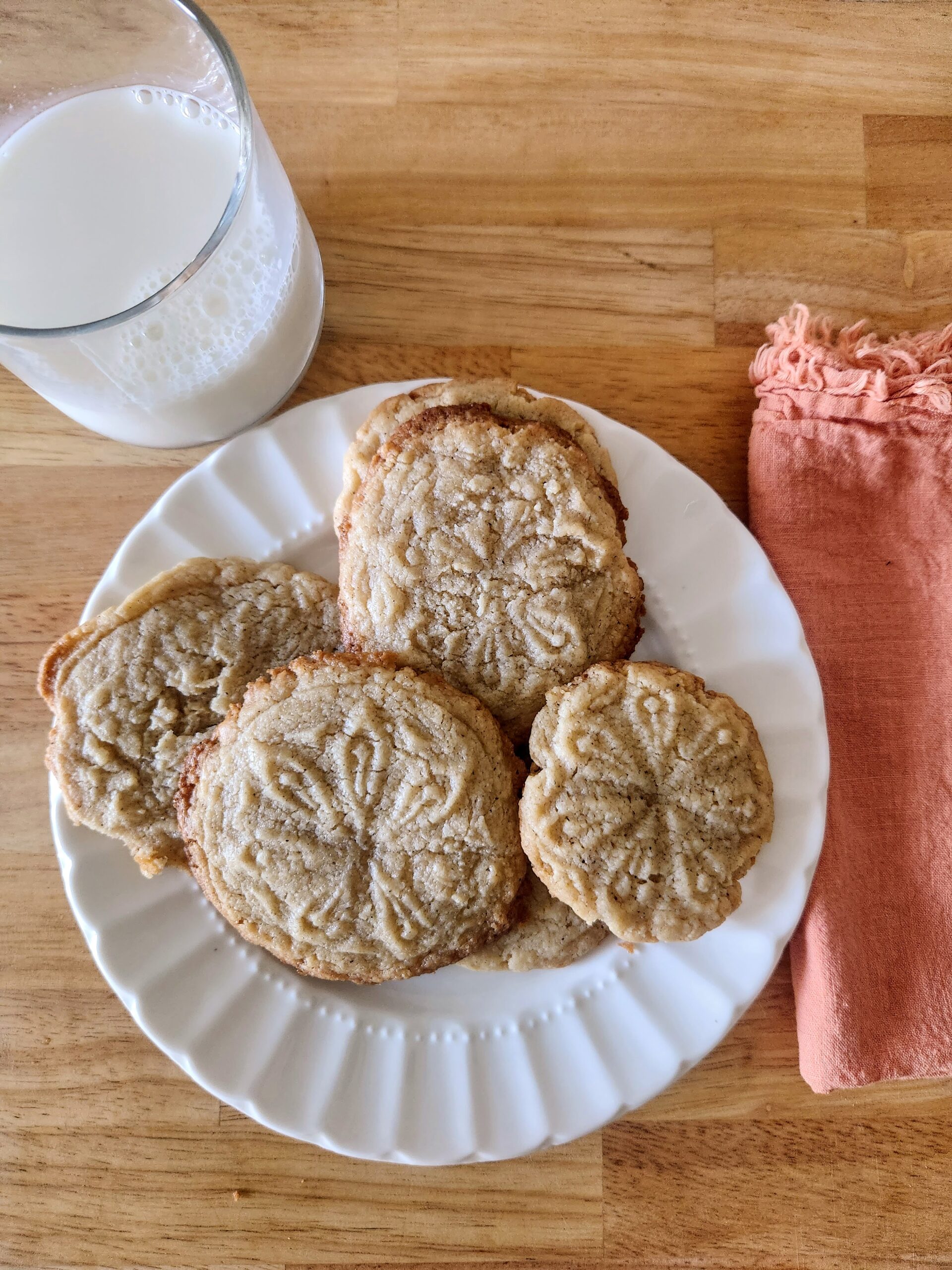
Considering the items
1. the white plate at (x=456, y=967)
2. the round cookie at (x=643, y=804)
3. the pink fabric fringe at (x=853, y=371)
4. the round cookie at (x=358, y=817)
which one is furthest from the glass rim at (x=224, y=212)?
the pink fabric fringe at (x=853, y=371)

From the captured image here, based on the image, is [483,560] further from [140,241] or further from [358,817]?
[140,241]

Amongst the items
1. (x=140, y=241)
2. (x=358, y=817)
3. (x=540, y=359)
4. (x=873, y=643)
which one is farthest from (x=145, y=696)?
(x=873, y=643)

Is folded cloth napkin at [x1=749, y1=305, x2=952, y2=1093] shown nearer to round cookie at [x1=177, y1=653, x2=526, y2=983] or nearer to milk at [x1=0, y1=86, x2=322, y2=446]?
round cookie at [x1=177, y1=653, x2=526, y2=983]

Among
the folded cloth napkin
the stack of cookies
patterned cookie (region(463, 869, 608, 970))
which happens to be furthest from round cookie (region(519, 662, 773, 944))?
the folded cloth napkin

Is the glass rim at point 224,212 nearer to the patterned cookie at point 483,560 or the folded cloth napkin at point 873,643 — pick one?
the patterned cookie at point 483,560

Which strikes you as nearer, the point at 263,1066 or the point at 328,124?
the point at 263,1066

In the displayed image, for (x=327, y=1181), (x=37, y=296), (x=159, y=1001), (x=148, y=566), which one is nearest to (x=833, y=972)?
(x=327, y=1181)

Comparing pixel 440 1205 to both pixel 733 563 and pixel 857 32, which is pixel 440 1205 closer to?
pixel 733 563
